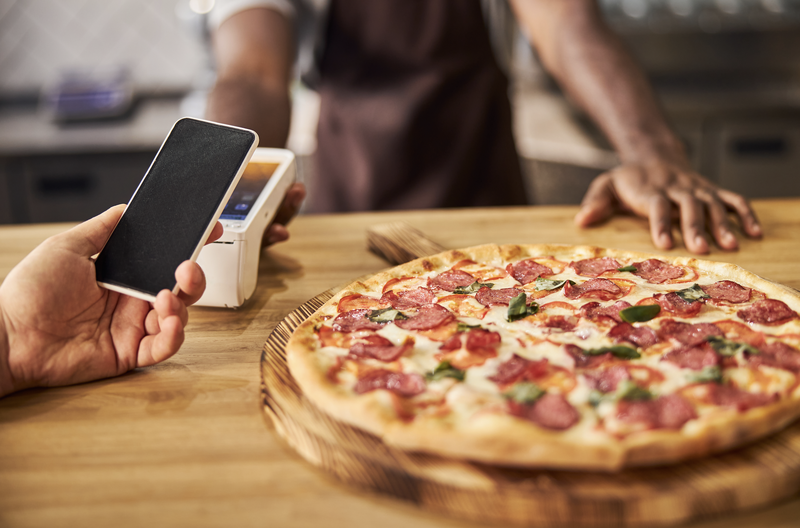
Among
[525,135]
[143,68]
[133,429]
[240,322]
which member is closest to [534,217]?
[240,322]

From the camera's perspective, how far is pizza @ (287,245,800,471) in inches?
25.5

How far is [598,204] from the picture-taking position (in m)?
1.44

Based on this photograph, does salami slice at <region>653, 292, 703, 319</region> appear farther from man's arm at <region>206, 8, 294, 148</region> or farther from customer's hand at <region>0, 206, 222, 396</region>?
man's arm at <region>206, 8, 294, 148</region>

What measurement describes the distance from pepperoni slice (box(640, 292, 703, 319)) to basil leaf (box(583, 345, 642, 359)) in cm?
15

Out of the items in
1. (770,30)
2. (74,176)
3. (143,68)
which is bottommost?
(74,176)

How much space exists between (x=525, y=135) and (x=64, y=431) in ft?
8.33

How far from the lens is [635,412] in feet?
2.25

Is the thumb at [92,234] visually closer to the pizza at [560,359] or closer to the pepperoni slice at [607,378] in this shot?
the pizza at [560,359]

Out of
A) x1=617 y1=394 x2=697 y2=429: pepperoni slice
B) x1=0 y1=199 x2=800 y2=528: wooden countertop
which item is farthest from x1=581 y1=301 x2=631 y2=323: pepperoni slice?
x1=0 y1=199 x2=800 y2=528: wooden countertop

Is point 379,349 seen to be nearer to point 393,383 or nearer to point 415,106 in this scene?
point 393,383

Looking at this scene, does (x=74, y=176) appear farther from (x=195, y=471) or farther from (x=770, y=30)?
(x=770, y=30)

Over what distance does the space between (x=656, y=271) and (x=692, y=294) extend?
0.35ft

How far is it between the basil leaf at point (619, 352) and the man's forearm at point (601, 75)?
799mm

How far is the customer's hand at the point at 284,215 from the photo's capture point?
4.16 feet
